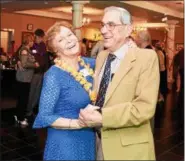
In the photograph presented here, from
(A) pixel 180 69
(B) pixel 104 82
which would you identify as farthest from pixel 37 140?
(A) pixel 180 69

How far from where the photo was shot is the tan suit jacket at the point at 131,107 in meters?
1.35

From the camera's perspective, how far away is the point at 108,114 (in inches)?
53.2

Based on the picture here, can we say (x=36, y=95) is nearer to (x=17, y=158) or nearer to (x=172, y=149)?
(x=17, y=158)

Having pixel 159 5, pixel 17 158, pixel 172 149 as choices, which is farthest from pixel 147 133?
pixel 159 5

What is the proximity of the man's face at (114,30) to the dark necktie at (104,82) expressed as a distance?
0.07 meters

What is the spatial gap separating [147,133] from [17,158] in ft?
8.27

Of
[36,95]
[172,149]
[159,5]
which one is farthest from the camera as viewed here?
[159,5]

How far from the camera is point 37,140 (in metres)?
4.36

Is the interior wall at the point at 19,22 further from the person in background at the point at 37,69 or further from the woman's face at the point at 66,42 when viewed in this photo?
the woman's face at the point at 66,42

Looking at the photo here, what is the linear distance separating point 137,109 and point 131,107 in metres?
0.03

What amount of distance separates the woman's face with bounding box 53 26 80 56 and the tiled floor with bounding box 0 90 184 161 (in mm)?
2295

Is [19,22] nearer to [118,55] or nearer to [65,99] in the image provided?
[65,99]

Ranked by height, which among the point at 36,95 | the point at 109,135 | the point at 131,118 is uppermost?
the point at 131,118

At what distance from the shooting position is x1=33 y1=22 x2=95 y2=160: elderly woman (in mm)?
1565
